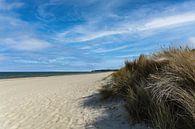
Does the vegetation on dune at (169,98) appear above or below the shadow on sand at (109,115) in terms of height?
above

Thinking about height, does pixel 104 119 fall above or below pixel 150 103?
below

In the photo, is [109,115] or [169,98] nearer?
[169,98]

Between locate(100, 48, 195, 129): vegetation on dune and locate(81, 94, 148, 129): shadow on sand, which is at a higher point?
locate(100, 48, 195, 129): vegetation on dune

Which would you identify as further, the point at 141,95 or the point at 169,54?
the point at 169,54

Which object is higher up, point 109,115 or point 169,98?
point 169,98

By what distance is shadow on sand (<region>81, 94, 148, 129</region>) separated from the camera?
702 centimetres

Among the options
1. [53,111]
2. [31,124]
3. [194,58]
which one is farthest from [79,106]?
[194,58]

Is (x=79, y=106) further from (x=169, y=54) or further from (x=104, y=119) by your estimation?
(x=169, y=54)

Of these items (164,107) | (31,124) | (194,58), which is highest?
(194,58)

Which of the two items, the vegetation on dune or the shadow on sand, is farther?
the shadow on sand

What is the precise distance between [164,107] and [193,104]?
72cm

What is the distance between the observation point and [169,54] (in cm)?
783

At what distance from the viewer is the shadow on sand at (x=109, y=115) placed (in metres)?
7.02

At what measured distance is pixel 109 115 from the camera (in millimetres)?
7898
